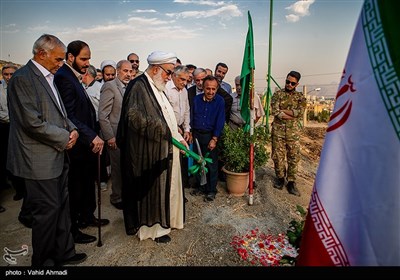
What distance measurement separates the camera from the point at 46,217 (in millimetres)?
2564

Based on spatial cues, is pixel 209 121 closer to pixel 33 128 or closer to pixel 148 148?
pixel 148 148

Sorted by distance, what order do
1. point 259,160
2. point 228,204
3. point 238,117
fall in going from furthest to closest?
point 238,117 < point 259,160 < point 228,204

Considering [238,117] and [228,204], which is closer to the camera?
[228,204]

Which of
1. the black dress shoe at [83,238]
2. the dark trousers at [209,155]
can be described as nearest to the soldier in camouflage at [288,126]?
the dark trousers at [209,155]

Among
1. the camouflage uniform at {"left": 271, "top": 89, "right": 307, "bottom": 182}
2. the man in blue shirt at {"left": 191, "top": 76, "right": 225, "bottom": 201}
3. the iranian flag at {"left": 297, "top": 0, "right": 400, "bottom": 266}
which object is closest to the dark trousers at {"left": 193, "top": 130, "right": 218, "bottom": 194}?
the man in blue shirt at {"left": 191, "top": 76, "right": 225, "bottom": 201}

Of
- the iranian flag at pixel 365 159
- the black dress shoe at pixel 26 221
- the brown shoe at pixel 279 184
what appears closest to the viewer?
the iranian flag at pixel 365 159

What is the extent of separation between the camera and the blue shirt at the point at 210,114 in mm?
4648

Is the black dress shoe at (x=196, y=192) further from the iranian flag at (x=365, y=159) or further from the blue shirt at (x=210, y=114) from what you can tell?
the iranian flag at (x=365, y=159)

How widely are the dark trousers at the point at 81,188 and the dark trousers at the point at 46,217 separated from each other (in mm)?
655

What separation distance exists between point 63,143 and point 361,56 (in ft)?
8.29

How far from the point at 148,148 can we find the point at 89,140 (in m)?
0.70
